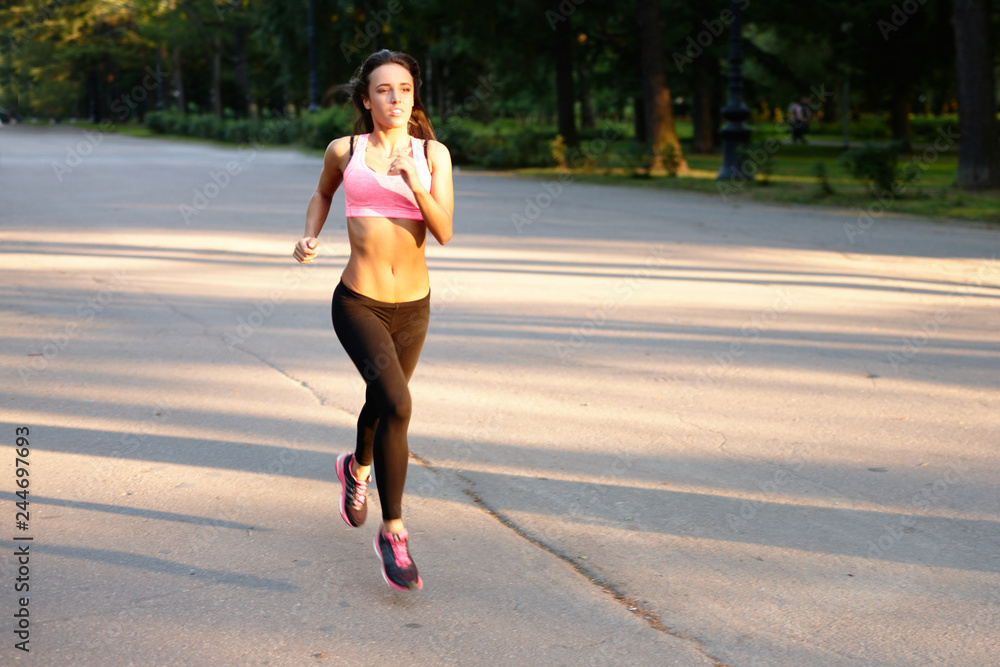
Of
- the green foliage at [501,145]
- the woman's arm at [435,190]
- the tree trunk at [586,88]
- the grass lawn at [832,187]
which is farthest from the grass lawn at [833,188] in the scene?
the woman's arm at [435,190]

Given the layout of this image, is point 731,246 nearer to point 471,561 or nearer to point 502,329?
point 502,329

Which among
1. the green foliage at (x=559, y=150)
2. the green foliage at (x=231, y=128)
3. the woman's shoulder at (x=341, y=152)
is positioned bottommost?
the woman's shoulder at (x=341, y=152)

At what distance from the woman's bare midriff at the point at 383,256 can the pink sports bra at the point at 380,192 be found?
3 centimetres

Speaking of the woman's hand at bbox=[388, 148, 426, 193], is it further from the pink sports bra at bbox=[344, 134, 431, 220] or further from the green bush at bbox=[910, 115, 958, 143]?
the green bush at bbox=[910, 115, 958, 143]

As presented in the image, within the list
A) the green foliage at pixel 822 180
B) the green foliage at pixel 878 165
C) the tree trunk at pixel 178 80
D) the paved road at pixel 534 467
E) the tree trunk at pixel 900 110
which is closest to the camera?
the paved road at pixel 534 467

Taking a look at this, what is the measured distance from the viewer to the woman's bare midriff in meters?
3.82

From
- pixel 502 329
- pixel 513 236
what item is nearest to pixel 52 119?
pixel 513 236

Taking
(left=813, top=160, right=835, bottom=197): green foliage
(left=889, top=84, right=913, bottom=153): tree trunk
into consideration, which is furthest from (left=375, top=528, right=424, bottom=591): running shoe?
(left=889, top=84, right=913, bottom=153): tree trunk

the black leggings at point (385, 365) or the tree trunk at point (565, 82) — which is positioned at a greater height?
the tree trunk at point (565, 82)

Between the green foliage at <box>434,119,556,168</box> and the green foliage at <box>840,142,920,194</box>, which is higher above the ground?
the green foliage at <box>434,119,556,168</box>

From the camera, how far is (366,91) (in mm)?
3941

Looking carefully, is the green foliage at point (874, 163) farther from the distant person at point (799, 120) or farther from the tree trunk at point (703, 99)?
the distant person at point (799, 120)

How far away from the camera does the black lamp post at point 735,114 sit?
20766mm

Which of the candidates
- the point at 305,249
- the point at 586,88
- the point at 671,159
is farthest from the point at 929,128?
the point at 305,249
